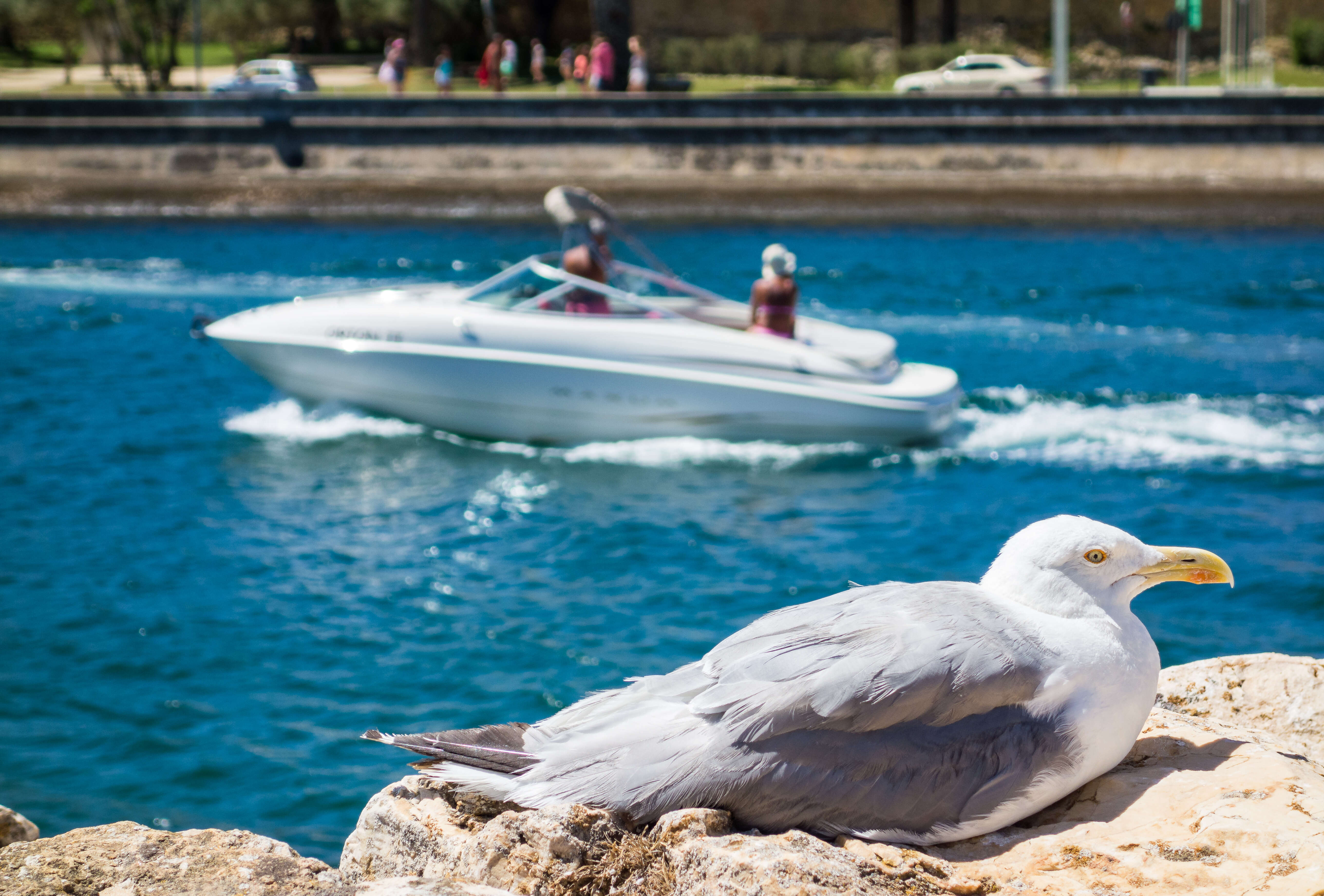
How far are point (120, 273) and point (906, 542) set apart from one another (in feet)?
49.3

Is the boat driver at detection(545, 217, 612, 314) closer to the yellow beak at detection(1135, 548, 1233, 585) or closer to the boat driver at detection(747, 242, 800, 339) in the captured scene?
the boat driver at detection(747, 242, 800, 339)

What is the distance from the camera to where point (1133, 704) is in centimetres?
312

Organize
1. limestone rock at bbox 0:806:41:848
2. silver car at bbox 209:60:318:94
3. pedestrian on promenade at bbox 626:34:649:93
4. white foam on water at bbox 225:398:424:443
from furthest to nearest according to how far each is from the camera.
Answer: silver car at bbox 209:60:318:94, pedestrian on promenade at bbox 626:34:649:93, white foam on water at bbox 225:398:424:443, limestone rock at bbox 0:806:41:848

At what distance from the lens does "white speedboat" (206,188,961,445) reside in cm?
1040

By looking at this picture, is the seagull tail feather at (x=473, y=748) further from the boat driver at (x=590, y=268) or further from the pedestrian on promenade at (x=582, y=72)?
the pedestrian on promenade at (x=582, y=72)

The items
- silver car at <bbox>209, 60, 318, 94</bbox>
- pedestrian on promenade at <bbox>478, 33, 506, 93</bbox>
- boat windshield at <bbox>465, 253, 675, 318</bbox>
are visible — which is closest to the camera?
boat windshield at <bbox>465, 253, 675, 318</bbox>

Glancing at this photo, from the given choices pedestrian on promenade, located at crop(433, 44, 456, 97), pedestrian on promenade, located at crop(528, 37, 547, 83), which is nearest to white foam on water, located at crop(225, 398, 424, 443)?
pedestrian on promenade, located at crop(433, 44, 456, 97)

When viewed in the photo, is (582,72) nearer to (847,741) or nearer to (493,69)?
(493,69)

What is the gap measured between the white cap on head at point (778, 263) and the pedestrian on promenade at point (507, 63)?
22.9m

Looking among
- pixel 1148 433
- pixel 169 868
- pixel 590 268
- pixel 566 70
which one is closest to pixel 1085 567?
pixel 169 868

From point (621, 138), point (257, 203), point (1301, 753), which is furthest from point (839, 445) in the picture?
point (257, 203)

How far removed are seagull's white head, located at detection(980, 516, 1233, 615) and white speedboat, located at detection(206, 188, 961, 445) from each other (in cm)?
708

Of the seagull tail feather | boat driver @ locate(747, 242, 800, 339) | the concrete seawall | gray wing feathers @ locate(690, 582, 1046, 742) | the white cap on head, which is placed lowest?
the seagull tail feather

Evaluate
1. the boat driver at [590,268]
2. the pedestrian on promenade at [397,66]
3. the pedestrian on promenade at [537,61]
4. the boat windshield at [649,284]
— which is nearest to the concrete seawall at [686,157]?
the pedestrian on promenade at [397,66]
